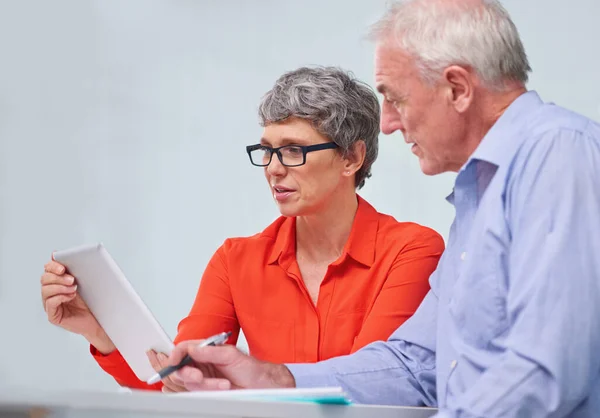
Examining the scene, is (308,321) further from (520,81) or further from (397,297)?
(520,81)

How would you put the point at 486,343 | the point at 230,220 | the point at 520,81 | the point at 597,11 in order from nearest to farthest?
the point at 486,343, the point at 520,81, the point at 597,11, the point at 230,220

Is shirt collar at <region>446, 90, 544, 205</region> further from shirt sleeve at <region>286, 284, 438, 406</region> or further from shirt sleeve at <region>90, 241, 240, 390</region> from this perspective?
shirt sleeve at <region>90, 241, 240, 390</region>

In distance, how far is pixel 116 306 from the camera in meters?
1.92

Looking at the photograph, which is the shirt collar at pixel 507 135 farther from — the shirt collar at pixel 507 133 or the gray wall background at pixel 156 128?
the gray wall background at pixel 156 128

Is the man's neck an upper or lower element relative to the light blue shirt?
upper

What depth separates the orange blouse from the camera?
2.07 meters

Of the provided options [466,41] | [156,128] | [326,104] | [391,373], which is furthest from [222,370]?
[156,128]

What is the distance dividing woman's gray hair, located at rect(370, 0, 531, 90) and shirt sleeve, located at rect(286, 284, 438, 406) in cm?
48

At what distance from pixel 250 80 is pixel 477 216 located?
2305 mm

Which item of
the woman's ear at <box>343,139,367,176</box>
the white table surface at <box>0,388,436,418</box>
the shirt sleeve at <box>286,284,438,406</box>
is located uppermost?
the woman's ear at <box>343,139,367,176</box>

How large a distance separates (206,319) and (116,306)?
0.30 m

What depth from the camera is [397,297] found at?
2.03 meters

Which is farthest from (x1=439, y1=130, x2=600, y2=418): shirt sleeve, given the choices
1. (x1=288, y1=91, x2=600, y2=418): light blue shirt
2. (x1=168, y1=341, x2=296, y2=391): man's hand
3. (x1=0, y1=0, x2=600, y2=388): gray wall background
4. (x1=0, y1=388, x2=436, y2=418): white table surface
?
(x1=0, y1=0, x2=600, y2=388): gray wall background

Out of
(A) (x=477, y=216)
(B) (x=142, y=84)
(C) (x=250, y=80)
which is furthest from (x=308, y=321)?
(B) (x=142, y=84)
